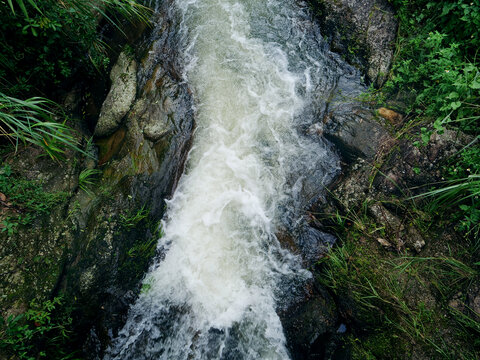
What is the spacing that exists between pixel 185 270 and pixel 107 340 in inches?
53.2

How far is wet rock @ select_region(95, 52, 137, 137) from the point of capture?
4.41 metres

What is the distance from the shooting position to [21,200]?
3.40m

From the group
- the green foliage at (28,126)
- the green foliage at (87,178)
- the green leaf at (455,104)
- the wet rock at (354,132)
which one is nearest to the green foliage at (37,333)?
the green foliage at (87,178)

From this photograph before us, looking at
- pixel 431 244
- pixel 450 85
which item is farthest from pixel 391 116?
pixel 431 244

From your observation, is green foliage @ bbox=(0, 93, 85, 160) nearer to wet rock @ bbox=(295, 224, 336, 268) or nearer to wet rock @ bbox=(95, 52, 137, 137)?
wet rock @ bbox=(95, 52, 137, 137)

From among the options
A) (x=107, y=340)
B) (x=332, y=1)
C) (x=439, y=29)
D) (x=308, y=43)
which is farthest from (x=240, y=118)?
(x=107, y=340)

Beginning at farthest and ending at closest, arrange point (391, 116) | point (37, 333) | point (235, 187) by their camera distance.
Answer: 1. point (235, 187)
2. point (391, 116)
3. point (37, 333)

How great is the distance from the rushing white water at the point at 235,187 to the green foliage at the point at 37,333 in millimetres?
686

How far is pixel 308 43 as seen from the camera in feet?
16.5

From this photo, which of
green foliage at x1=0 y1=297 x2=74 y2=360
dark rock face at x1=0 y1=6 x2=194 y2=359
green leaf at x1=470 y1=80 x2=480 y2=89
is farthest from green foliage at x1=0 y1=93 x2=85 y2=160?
green leaf at x1=470 y1=80 x2=480 y2=89

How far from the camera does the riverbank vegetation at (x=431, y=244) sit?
301 centimetres

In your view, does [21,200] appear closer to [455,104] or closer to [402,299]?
[402,299]

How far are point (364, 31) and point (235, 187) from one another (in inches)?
147

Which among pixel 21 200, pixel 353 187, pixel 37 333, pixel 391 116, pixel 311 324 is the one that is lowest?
pixel 37 333
